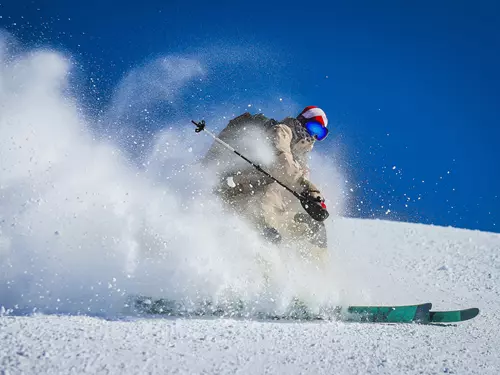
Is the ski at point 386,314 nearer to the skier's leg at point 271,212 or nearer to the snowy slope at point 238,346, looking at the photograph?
the snowy slope at point 238,346

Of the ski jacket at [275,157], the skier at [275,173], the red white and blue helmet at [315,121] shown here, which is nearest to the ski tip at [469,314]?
the skier at [275,173]

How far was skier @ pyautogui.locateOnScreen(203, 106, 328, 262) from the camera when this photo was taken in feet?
17.8

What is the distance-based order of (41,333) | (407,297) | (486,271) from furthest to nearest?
(486,271), (407,297), (41,333)

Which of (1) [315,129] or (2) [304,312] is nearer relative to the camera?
(2) [304,312]

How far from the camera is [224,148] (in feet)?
19.1

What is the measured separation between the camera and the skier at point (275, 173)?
17.8 ft

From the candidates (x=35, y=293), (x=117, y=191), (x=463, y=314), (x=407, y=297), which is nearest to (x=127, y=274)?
(x=35, y=293)

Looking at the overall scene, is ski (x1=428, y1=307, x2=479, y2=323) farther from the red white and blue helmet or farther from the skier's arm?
the red white and blue helmet

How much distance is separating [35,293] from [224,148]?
106 inches

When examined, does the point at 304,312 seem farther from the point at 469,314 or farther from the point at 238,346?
the point at 469,314

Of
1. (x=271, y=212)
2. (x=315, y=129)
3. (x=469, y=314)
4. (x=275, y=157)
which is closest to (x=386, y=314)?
(x=469, y=314)

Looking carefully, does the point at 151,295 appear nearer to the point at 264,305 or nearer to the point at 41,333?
the point at 264,305

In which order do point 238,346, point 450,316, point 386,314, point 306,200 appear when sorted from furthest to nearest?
1. point 306,200
2. point 450,316
3. point 386,314
4. point 238,346

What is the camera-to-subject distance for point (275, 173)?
5430 millimetres
